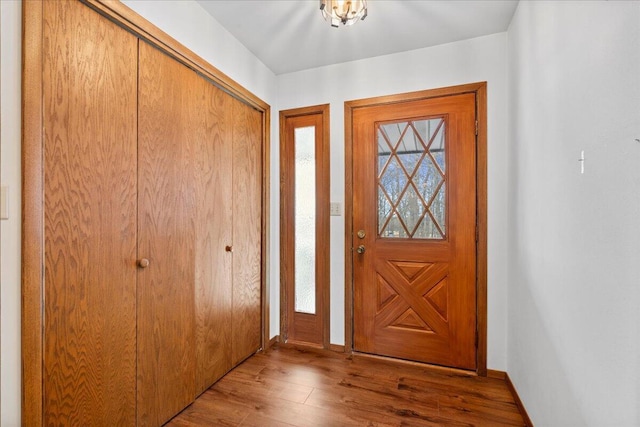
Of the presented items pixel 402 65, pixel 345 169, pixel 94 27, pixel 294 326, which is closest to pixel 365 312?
pixel 294 326

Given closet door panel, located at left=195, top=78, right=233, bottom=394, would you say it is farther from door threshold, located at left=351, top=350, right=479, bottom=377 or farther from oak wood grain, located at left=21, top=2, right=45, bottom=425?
door threshold, located at left=351, top=350, right=479, bottom=377

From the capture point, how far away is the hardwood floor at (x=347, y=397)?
67.8 inches

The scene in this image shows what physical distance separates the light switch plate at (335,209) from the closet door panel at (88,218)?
1533 mm

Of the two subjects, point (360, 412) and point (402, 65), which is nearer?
point (360, 412)

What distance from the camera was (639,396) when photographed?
2.60 feet

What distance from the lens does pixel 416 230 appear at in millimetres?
2408

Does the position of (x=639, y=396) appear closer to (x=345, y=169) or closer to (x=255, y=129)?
(x=345, y=169)

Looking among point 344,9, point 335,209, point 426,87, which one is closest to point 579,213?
point 344,9

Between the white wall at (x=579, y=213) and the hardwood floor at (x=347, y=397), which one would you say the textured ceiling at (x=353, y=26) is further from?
the hardwood floor at (x=347, y=397)

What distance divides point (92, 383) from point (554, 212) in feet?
7.14

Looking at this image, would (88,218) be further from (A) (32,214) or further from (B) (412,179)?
(B) (412,179)

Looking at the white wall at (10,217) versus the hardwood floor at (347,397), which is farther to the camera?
the hardwood floor at (347,397)

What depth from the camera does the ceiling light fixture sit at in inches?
60.9

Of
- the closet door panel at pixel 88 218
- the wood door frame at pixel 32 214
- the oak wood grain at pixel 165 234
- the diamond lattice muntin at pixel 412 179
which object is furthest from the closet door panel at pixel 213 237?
the diamond lattice muntin at pixel 412 179
